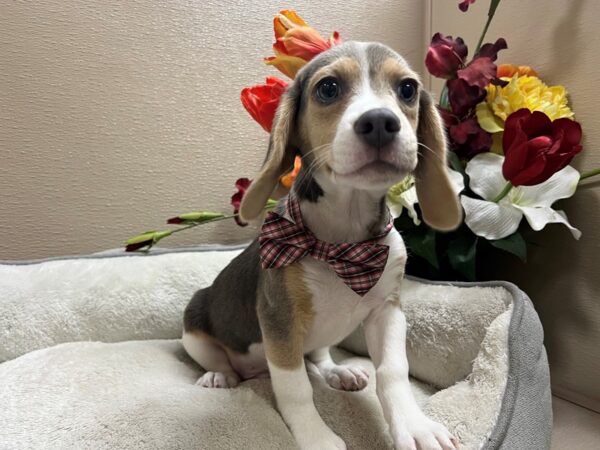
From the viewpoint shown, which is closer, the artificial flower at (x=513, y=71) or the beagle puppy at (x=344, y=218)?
the beagle puppy at (x=344, y=218)

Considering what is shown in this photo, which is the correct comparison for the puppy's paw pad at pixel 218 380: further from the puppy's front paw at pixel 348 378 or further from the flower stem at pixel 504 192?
the flower stem at pixel 504 192

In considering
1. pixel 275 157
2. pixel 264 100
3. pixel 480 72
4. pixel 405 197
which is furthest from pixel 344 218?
pixel 480 72

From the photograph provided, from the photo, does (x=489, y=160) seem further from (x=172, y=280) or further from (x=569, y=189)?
(x=172, y=280)

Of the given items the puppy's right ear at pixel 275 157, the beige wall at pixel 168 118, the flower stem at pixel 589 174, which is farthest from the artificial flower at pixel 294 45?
the flower stem at pixel 589 174

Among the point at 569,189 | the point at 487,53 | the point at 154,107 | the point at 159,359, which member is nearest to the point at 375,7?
the point at 487,53

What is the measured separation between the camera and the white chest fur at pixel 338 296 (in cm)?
113

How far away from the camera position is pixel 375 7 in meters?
A: 2.42

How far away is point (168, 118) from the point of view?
213 centimetres

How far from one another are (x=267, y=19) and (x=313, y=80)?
1.33m

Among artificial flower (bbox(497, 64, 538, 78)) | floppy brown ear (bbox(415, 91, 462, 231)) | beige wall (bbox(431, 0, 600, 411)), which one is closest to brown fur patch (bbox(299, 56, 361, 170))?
floppy brown ear (bbox(415, 91, 462, 231))

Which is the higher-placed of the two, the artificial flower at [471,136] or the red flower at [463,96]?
the red flower at [463,96]

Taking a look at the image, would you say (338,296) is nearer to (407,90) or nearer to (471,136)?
(407,90)

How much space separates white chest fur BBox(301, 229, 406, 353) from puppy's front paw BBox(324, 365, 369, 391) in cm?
17

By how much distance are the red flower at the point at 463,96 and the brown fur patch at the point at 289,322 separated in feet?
2.97
